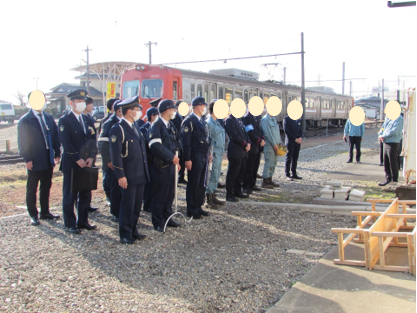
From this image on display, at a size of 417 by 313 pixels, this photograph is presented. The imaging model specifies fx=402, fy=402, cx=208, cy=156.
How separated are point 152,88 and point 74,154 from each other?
10.8 m

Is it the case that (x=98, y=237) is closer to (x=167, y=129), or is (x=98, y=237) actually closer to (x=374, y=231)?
(x=167, y=129)

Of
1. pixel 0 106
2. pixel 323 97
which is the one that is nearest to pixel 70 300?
pixel 323 97

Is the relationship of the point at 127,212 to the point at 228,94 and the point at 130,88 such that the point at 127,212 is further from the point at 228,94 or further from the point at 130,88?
the point at 228,94

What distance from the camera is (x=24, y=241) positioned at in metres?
5.14

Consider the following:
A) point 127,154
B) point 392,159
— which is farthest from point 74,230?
point 392,159

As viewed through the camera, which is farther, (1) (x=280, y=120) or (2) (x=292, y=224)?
(1) (x=280, y=120)

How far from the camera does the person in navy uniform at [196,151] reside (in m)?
6.23

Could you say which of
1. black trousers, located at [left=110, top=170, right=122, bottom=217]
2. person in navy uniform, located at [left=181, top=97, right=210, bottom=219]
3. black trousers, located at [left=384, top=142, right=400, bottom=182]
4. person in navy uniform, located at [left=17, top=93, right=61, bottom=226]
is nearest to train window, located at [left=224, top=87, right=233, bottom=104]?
black trousers, located at [left=384, top=142, right=400, bottom=182]

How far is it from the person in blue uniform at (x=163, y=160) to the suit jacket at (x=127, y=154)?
0.32 m

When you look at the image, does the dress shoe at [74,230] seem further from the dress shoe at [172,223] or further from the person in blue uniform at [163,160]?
the dress shoe at [172,223]

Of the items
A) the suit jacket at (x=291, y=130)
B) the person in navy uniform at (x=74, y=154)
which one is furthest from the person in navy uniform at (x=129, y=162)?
the suit jacket at (x=291, y=130)

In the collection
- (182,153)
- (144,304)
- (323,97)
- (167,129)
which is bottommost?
(144,304)

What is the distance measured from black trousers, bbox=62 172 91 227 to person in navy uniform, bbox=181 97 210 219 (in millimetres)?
1559

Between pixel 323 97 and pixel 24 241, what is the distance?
Result: 27875mm
